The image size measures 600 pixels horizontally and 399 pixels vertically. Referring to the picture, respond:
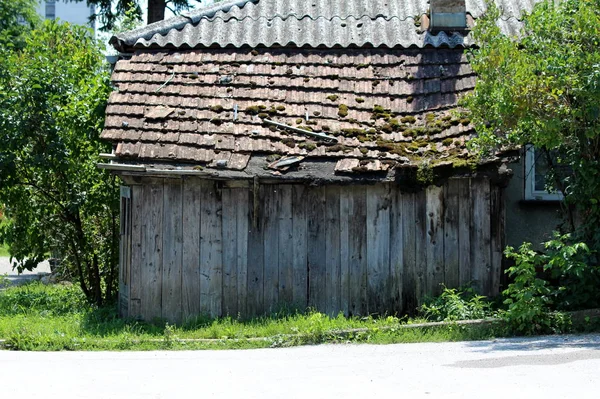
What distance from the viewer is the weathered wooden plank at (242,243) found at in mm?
12891

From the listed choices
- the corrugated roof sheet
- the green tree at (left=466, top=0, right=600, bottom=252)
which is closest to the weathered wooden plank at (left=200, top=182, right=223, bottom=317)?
the corrugated roof sheet

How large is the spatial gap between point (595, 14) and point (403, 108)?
12.3 ft

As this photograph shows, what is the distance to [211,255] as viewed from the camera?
12922mm

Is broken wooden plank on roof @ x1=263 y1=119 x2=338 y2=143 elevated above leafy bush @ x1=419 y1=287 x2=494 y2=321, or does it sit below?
above

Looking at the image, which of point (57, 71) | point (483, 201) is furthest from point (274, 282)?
point (57, 71)

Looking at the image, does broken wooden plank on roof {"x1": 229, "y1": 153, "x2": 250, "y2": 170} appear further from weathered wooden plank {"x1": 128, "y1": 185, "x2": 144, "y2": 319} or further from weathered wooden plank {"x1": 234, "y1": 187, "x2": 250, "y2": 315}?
weathered wooden plank {"x1": 128, "y1": 185, "x2": 144, "y2": 319}

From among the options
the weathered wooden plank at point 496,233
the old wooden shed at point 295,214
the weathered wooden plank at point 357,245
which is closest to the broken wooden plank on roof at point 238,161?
the old wooden shed at point 295,214

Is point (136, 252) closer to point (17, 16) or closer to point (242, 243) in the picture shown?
point (242, 243)

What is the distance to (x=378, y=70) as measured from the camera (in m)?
14.8

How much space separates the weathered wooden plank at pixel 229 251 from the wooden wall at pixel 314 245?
0.05 ft

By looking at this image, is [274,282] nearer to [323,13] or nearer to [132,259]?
[132,259]

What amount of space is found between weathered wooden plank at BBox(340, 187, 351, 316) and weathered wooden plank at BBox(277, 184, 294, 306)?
734 mm

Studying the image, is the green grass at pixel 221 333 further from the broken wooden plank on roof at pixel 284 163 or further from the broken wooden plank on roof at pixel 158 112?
the broken wooden plank on roof at pixel 158 112

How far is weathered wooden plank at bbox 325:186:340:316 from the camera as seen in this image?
42.4 feet
